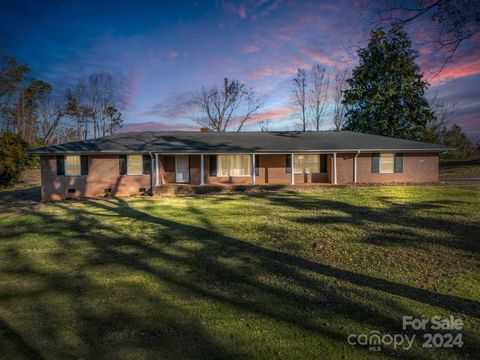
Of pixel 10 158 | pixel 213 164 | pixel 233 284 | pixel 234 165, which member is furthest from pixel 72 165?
pixel 233 284

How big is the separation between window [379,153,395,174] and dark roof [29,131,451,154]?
0.72 metres

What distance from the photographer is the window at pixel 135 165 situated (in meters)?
19.1

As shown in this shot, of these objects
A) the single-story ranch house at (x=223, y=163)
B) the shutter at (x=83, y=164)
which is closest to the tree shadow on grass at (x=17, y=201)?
the single-story ranch house at (x=223, y=163)

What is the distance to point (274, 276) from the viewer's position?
5520mm

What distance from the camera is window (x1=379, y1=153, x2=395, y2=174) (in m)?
20.6

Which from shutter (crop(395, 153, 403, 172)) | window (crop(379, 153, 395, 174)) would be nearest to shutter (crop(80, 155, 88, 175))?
window (crop(379, 153, 395, 174))

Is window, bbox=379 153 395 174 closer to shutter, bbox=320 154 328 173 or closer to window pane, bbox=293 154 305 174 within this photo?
shutter, bbox=320 154 328 173

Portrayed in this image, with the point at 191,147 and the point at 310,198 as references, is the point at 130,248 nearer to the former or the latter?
the point at 310,198

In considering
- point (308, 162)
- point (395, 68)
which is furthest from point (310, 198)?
point (395, 68)

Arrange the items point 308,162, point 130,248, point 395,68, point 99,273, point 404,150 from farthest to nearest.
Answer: point 395,68 < point 308,162 < point 404,150 < point 130,248 < point 99,273

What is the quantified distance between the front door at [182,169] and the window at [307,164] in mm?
7313

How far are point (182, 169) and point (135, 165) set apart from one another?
313 centimetres

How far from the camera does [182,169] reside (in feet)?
68.5

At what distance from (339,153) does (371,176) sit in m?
2.69
